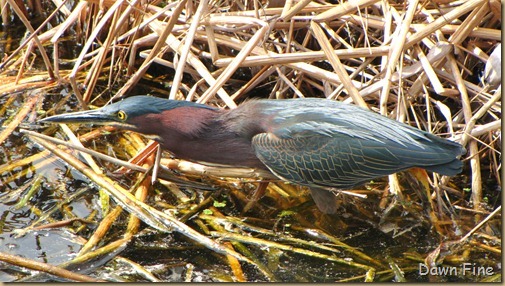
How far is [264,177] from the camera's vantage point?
3.98 m

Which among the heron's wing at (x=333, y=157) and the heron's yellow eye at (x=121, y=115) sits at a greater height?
the heron's yellow eye at (x=121, y=115)

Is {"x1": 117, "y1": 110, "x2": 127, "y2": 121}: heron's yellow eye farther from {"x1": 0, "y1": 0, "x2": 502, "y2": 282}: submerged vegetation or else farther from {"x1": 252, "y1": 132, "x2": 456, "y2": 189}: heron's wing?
{"x1": 252, "y1": 132, "x2": 456, "y2": 189}: heron's wing

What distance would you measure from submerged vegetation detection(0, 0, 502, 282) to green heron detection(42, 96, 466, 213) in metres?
0.20

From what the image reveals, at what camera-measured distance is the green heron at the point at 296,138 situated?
3621mm

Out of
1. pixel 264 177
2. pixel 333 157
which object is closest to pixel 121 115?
pixel 264 177

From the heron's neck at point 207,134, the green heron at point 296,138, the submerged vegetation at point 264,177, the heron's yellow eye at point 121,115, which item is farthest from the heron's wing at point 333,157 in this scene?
the heron's yellow eye at point 121,115

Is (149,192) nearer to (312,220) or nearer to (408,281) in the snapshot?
(312,220)

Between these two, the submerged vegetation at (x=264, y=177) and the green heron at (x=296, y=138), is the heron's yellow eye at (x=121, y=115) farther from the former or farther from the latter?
the submerged vegetation at (x=264, y=177)

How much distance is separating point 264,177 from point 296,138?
0.41 m

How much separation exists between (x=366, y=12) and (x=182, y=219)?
5.59 ft

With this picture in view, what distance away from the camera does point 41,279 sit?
3244mm

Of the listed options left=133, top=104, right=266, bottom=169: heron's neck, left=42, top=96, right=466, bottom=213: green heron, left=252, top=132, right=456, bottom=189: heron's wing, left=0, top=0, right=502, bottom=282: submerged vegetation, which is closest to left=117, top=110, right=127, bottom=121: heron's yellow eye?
left=42, top=96, right=466, bottom=213: green heron

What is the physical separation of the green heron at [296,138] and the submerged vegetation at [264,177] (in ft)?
0.65

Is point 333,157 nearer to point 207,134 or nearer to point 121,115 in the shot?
point 207,134
